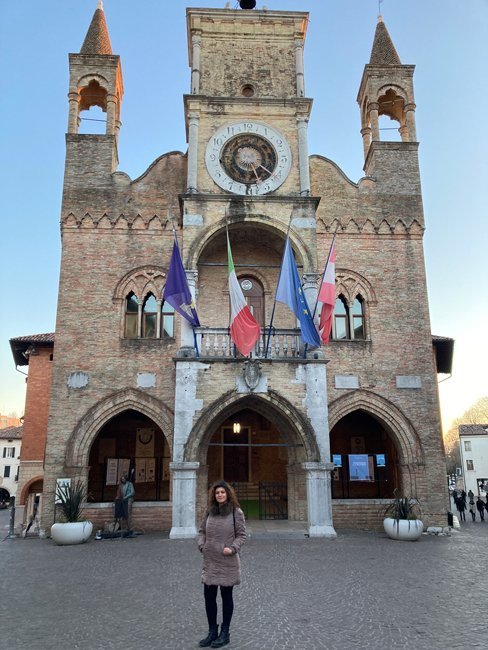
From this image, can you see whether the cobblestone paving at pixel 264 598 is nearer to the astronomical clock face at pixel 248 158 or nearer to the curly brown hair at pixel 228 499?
the curly brown hair at pixel 228 499

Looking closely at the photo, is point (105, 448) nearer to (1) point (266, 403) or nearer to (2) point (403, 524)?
(1) point (266, 403)

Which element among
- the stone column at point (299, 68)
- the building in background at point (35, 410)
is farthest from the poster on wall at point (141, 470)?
the stone column at point (299, 68)

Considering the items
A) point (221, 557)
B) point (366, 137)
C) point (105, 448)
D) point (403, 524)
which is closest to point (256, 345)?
point (403, 524)

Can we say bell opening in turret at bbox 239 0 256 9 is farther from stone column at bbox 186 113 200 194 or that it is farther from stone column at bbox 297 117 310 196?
stone column at bbox 186 113 200 194

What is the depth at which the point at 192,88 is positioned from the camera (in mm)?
18719

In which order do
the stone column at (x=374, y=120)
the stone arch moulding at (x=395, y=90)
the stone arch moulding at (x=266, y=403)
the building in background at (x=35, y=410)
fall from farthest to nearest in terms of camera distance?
1. the building in background at (x=35, y=410)
2. the stone arch moulding at (x=395, y=90)
3. the stone column at (x=374, y=120)
4. the stone arch moulding at (x=266, y=403)

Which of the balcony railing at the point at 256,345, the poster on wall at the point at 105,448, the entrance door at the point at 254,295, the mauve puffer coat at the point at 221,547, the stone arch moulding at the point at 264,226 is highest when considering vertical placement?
the stone arch moulding at the point at 264,226

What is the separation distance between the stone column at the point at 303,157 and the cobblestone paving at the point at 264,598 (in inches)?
408

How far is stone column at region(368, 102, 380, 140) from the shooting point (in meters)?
19.6

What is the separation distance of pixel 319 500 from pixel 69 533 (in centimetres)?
626

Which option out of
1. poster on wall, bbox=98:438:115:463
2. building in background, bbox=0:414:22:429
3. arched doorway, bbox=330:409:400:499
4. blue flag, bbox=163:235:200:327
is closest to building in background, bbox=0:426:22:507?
building in background, bbox=0:414:22:429

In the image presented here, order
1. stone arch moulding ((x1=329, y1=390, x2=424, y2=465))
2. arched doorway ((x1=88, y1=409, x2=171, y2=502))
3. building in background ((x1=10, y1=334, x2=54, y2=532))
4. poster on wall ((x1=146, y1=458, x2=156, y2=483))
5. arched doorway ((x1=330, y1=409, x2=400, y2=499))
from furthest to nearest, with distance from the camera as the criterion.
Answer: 1. building in background ((x1=10, y1=334, x2=54, y2=532))
2. arched doorway ((x1=330, y1=409, x2=400, y2=499))
3. poster on wall ((x1=146, y1=458, x2=156, y2=483))
4. arched doorway ((x1=88, y1=409, x2=171, y2=502))
5. stone arch moulding ((x1=329, y1=390, x2=424, y2=465))

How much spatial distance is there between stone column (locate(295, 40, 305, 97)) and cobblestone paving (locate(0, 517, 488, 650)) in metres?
14.0

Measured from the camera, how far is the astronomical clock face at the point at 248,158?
696 inches
